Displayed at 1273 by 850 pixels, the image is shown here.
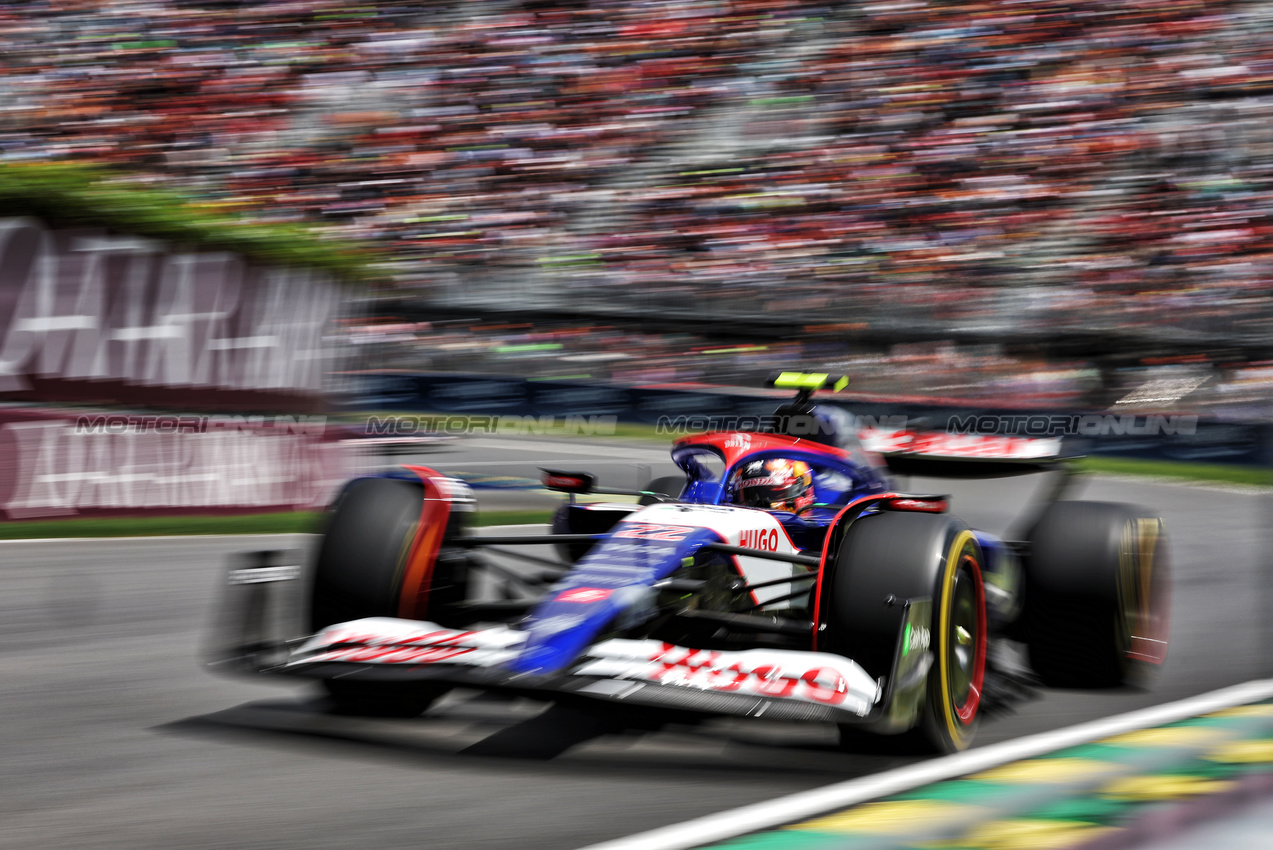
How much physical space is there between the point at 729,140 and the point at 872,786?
1314 centimetres

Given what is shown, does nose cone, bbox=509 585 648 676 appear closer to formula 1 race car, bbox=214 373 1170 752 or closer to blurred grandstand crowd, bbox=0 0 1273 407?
formula 1 race car, bbox=214 373 1170 752

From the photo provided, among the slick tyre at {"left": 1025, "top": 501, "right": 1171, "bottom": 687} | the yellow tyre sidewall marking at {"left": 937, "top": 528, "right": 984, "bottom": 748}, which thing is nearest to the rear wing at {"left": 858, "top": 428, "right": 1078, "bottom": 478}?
the slick tyre at {"left": 1025, "top": 501, "right": 1171, "bottom": 687}

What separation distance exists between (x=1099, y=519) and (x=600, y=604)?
2414mm

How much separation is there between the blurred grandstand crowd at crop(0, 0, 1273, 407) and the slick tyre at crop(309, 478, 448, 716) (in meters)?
10.3

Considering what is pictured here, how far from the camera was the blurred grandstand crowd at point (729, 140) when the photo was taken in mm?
14430

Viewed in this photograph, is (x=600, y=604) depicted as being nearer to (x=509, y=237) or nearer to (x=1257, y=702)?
(x=1257, y=702)

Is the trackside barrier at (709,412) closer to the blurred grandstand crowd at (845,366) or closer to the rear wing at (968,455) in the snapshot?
the blurred grandstand crowd at (845,366)

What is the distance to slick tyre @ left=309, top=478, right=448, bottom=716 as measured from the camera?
430cm

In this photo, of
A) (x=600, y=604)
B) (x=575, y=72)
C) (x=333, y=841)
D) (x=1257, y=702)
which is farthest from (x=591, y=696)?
(x=575, y=72)

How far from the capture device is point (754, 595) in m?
4.63

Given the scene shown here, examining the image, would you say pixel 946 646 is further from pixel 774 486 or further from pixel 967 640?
pixel 774 486

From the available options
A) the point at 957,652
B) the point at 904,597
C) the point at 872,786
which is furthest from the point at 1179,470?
the point at 872,786

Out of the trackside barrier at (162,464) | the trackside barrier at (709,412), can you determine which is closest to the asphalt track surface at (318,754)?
the trackside barrier at (162,464)

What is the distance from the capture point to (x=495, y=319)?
14.7m
